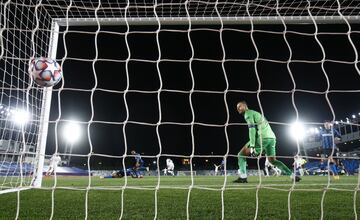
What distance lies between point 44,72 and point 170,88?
53.9ft

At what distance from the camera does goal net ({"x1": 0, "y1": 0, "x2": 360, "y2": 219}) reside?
3.38m

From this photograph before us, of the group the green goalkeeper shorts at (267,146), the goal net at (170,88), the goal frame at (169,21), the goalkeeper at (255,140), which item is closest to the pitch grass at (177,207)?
the goal net at (170,88)

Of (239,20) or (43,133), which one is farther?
(43,133)

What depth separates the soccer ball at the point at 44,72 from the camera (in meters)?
3.73

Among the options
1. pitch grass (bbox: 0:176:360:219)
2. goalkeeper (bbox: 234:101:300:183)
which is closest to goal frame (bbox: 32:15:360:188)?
pitch grass (bbox: 0:176:360:219)

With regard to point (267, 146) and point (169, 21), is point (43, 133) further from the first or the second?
point (267, 146)

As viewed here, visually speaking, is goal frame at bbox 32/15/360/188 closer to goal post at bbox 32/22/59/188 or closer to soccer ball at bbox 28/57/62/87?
goal post at bbox 32/22/59/188

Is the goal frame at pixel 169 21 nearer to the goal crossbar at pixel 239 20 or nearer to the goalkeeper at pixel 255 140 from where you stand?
the goal crossbar at pixel 239 20

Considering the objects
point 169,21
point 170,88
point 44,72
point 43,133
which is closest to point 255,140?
point 169,21

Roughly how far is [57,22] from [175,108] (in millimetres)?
25321

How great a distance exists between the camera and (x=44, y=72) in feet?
12.3

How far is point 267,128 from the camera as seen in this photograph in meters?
6.34

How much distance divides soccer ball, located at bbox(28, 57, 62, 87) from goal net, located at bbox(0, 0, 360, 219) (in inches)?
10.1

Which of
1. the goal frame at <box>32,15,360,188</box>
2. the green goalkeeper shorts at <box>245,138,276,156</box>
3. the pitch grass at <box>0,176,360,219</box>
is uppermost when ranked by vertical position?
the goal frame at <box>32,15,360,188</box>
